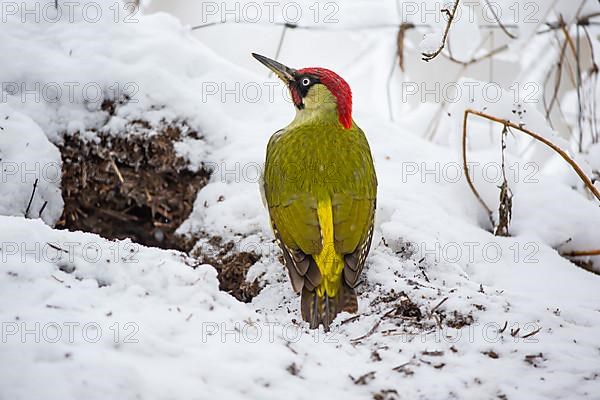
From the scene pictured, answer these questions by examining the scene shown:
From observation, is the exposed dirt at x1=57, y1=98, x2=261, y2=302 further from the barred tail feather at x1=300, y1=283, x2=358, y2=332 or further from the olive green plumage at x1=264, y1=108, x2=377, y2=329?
the barred tail feather at x1=300, y1=283, x2=358, y2=332

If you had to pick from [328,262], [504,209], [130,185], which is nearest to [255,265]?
[328,262]

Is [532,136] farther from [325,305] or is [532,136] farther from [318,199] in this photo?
[325,305]

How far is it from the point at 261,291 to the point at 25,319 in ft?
4.59

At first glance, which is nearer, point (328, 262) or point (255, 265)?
point (328, 262)

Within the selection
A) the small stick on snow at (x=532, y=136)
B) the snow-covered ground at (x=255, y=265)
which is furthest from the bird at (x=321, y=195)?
the small stick on snow at (x=532, y=136)

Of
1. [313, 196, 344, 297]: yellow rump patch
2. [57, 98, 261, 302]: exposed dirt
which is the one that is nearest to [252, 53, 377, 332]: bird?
[313, 196, 344, 297]: yellow rump patch

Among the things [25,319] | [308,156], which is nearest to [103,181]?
[308,156]

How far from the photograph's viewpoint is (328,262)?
3.00 metres

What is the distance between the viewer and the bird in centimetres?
296

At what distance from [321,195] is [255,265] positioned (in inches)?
22.2

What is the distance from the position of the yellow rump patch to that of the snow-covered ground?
0.53ft

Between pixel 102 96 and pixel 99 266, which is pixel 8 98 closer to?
pixel 102 96

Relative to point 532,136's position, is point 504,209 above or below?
below

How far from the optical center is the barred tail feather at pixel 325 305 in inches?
114
